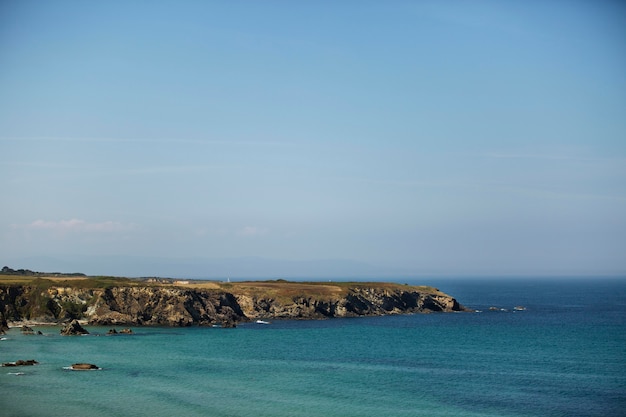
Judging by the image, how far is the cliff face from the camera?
124188mm

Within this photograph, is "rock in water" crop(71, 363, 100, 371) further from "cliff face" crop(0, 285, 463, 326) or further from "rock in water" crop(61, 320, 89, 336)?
"cliff face" crop(0, 285, 463, 326)

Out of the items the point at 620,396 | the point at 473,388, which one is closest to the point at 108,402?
the point at 473,388

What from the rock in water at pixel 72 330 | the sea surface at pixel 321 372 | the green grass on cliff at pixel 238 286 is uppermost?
the green grass on cliff at pixel 238 286

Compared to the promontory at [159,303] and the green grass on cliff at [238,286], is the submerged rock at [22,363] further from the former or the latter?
the green grass on cliff at [238,286]

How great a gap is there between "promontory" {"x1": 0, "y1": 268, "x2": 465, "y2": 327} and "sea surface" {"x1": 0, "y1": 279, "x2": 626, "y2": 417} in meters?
9.04

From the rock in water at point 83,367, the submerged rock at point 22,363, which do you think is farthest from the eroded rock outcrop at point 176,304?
the rock in water at point 83,367

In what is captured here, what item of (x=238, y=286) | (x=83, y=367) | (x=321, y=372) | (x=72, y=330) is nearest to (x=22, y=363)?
(x=83, y=367)

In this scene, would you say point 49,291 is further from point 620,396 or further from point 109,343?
point 620,396

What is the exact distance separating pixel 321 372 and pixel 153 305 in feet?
210

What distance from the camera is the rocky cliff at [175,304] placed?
408ft

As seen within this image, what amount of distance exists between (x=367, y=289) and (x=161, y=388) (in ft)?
348

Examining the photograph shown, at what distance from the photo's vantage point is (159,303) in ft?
425

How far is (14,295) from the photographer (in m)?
125

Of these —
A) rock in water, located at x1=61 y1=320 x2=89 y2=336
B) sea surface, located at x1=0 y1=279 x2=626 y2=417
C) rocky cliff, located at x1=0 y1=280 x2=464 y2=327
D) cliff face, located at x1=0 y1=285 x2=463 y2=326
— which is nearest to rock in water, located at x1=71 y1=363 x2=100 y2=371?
sea surface, located at x1=0 y1=279 x2=626 y2=417
